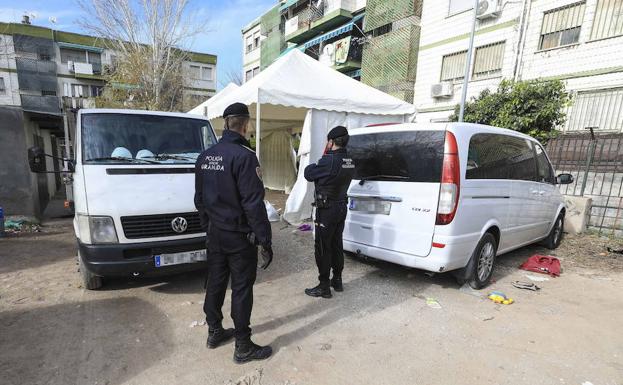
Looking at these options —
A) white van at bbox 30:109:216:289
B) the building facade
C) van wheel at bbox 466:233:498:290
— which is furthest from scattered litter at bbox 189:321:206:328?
the building facade

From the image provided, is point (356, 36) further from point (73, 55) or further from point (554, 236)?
point (73, 55)

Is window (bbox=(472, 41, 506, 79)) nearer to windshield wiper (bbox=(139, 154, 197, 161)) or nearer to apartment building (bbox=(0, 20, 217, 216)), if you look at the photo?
windshield wiper (bbox=(139, 154, 197, 161))

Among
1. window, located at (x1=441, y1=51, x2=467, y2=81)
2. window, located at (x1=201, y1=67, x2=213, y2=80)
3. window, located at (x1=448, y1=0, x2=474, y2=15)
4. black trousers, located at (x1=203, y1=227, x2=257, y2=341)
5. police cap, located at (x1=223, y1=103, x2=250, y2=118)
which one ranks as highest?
window, located at (x1=201, y1=67, x2=213, y2=80)

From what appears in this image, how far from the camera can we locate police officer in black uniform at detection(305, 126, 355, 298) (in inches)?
135

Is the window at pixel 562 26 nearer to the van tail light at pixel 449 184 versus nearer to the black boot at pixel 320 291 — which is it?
the van tail light at pixel 449 184

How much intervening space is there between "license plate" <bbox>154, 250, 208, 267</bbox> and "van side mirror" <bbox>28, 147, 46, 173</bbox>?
2105 mm

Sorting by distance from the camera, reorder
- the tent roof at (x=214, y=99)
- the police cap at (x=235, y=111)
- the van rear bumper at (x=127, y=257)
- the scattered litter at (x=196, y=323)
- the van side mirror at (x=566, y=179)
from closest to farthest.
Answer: the police cap at (x=235, y=111) → the scattered litter at (x=196, y=323) → the van rear bumper at (x=127, y=257) → the van side mirror at (x=566, y=179) → the tent roof at (x=214, y=99)

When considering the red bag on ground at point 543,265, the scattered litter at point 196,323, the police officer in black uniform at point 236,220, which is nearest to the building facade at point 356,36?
the red bag on ground at point 543,265

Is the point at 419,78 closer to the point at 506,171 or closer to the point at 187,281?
the point at 506,171

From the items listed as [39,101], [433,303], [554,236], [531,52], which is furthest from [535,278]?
[39,101]

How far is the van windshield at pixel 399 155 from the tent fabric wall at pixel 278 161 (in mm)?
8340

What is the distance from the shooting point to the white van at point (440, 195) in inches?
135

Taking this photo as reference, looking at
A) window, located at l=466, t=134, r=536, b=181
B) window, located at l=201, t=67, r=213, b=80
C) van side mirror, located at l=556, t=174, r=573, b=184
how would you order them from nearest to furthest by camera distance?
window, located at l=466, t=134, r=536, b=181 < van side mirror, located at l=556, t=174, r=573, b=184 < window, located at l=201, t=67, r=213, b=80

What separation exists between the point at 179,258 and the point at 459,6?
1591 centimetres
